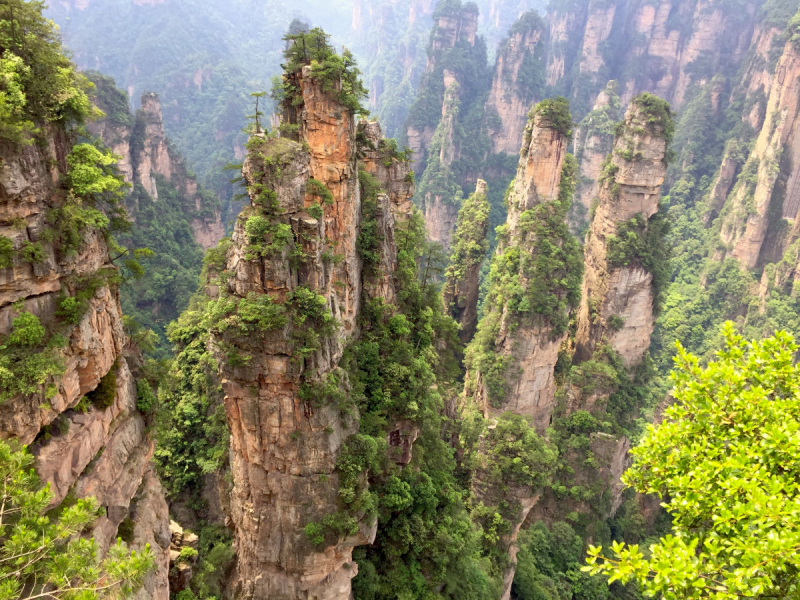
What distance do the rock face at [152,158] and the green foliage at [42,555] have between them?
2085 inches

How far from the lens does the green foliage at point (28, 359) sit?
32.2ft

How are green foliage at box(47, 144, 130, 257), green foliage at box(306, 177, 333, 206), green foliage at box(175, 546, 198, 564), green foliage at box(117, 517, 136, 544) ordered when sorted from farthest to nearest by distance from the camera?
1. green foliage at box(306, 177, 333, 206)
2. green foliage at box(175, 546, 198, 564)
3. green foliage at box(117, 517, 136, 544)
4. green foliage at box(47, 144, 130, 257)

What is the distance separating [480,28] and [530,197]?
482ft

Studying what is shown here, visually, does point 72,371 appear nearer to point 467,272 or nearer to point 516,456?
point 516,456

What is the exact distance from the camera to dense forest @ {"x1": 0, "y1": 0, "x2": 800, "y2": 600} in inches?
376

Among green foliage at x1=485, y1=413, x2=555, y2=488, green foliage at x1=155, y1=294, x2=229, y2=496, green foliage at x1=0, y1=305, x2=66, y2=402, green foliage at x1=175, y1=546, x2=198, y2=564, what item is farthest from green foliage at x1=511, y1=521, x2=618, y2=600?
green foliage at x1=0, y1=305, x2=66, y2=402

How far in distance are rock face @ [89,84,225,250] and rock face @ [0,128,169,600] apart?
157ft

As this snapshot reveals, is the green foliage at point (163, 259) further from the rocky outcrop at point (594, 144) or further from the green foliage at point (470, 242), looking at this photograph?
the rocky outcrop at point (594, 144)

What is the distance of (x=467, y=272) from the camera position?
46844 millimetres

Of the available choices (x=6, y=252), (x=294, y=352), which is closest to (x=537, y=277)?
(x=294, y=352)

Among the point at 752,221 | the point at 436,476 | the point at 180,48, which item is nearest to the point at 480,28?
the point at 180,48

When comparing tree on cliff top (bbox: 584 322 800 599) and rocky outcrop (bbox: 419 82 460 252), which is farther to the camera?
rocky outcrop (bbox: 419 82 460 252)

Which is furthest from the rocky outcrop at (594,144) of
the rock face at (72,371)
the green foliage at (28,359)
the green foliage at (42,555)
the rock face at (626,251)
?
the green foliage at (42,555)

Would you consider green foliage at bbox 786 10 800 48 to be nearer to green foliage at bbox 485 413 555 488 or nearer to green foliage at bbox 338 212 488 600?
green foliage at bbox 485 413 555 488
